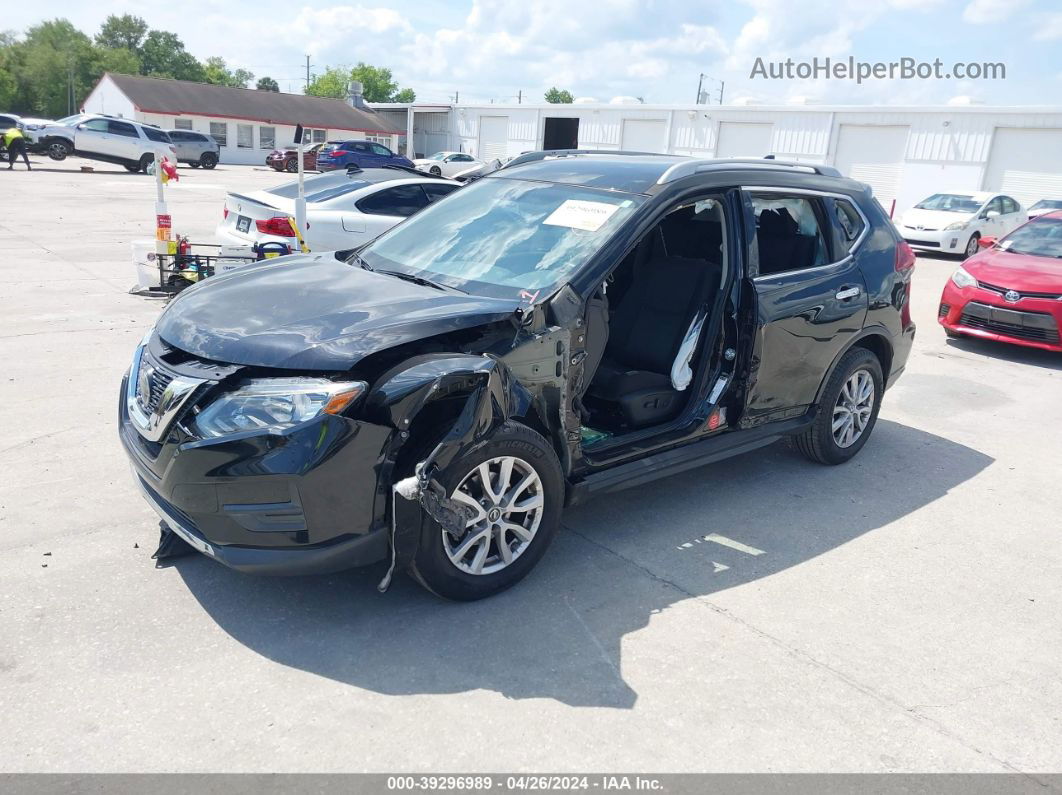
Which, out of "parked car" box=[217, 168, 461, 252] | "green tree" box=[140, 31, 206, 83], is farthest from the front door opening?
"green tree" box=[140, 31, 206, 83]

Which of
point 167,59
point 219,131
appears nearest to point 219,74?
point 167,59

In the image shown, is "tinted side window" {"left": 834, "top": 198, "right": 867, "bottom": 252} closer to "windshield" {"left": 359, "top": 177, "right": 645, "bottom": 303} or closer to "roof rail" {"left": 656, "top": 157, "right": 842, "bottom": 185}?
"roof rail" {"left": 656, "top": 157, "right": 842, "bottom": 185}

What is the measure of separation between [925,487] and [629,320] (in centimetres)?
227

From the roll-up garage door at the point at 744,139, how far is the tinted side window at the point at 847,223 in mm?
29045

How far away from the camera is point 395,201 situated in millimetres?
9719

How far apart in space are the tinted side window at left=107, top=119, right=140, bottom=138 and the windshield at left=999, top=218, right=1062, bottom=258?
30.4 m

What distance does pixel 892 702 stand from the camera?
3150mm

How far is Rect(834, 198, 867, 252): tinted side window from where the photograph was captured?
535 centimetres

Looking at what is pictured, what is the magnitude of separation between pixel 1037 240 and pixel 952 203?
11.0 m

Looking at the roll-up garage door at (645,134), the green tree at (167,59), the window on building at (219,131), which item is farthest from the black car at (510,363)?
the green tree at (167,59)

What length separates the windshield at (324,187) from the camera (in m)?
9.56

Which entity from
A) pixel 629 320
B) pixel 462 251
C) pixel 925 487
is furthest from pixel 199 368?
pixel 925 487

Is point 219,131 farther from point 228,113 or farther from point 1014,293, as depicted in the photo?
point 1014,293
